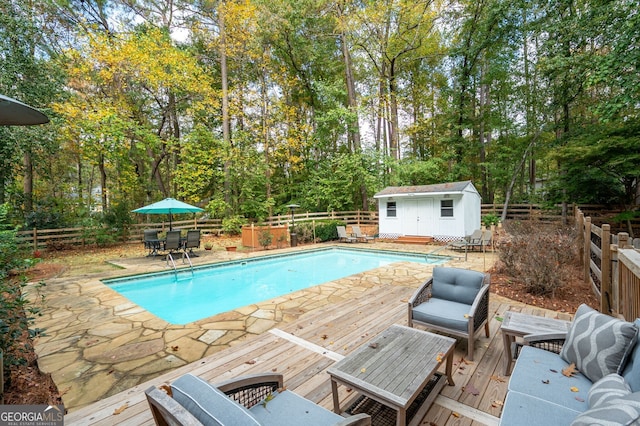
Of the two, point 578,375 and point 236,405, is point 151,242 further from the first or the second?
point 578,375

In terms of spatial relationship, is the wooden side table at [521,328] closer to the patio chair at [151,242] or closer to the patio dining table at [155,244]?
the patio dining table at [155,244]

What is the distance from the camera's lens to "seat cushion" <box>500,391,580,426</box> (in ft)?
4.83

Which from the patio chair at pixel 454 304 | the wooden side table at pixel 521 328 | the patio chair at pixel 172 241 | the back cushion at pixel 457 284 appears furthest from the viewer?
the patio chair at pixel 172 241

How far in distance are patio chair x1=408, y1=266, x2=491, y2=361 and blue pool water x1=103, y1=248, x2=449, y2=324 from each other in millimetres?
3730

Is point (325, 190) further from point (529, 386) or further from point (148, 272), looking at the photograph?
point (529, 386)

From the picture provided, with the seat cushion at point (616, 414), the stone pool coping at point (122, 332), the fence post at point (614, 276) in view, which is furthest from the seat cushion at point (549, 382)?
the stone pool coping at point (122, 332)

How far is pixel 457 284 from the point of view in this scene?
134 inches

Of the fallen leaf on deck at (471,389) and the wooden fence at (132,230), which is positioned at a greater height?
the wooden fence at (132,230)

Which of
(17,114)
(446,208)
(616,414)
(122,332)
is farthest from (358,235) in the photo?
(616,414)

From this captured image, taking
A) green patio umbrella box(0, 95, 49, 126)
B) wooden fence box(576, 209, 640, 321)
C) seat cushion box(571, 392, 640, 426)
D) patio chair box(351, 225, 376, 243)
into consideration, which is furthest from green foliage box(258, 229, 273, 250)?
seat cushion box(571, 392, 640, 426)

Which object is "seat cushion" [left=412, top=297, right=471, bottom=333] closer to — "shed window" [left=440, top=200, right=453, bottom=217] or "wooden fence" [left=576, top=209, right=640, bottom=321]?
"wooden fence" [left=576, top=209, right=640, bottom=321]

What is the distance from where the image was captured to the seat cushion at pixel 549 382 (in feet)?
5.39

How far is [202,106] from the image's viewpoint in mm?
14492

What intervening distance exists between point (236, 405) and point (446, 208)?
1238 centimetres
